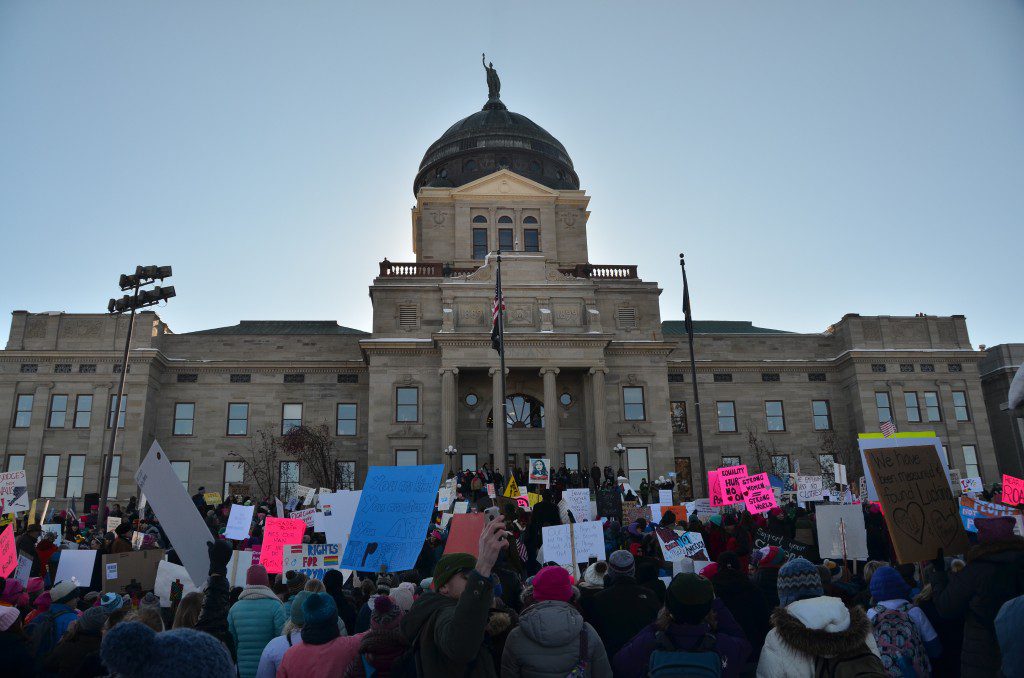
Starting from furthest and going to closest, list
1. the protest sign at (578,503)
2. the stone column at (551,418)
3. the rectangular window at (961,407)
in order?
the rectangular window at (961,407)
the stone column at (551,418)
the protest sign at (578,503)

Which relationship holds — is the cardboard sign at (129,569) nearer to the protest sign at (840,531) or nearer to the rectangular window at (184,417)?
the protest sign at (840,531)

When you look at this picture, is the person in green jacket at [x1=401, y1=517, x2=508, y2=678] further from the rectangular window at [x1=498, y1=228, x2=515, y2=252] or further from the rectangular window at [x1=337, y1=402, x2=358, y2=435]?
the rectangular window at [x1=498, y1=228, x2=515, y2=252]

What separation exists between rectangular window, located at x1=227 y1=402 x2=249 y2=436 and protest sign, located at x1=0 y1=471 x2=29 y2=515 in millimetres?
23680

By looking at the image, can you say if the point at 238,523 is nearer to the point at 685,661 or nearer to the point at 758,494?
the point at 758,494

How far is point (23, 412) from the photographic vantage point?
4203 centimetres

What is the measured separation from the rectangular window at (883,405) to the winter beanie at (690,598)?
44680 millimetres

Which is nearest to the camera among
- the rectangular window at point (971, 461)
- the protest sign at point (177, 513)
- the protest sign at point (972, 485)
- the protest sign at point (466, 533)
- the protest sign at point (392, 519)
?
the protest sign at point (466, 533)

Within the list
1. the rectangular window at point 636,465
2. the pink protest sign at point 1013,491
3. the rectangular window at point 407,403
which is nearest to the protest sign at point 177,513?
the pink protest sign at point 1013,491

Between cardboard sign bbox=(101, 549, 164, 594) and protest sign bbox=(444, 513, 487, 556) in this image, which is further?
cardboard sign bbox=(101, 549, 164, 594)

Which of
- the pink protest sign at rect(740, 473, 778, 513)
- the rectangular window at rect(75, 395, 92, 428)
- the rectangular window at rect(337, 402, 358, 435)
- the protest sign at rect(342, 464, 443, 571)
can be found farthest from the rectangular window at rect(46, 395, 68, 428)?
the protest sign at rect(342, 464, 443, 571)

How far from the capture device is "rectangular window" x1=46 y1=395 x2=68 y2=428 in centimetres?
4181

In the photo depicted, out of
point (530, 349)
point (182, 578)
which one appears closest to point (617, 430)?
point (530, 349)

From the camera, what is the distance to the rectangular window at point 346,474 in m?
42.2

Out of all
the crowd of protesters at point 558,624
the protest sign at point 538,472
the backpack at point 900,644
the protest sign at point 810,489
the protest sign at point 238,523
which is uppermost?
the protest sign at point 538,472
